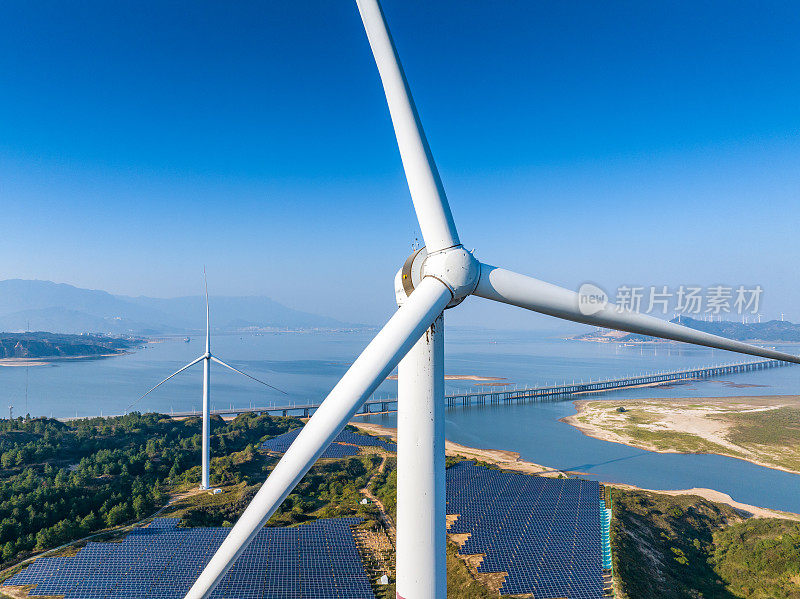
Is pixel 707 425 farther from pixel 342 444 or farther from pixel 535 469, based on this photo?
pixel 342 444

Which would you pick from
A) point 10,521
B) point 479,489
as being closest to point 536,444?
point 479,489

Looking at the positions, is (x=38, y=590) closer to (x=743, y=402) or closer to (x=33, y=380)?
(x=743, y=402)

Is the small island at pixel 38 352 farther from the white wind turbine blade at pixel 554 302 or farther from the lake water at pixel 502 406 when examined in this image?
the white wind turbine blade at pixel 554 302

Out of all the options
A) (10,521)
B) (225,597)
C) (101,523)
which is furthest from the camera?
(101,523)

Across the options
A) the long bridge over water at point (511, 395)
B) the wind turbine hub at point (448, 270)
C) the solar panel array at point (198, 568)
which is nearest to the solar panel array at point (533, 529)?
the solar panel array at point (198, 568)

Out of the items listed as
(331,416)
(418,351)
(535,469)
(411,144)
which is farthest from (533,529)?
(535,469)

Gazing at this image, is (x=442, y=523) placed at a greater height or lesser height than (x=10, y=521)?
greater
